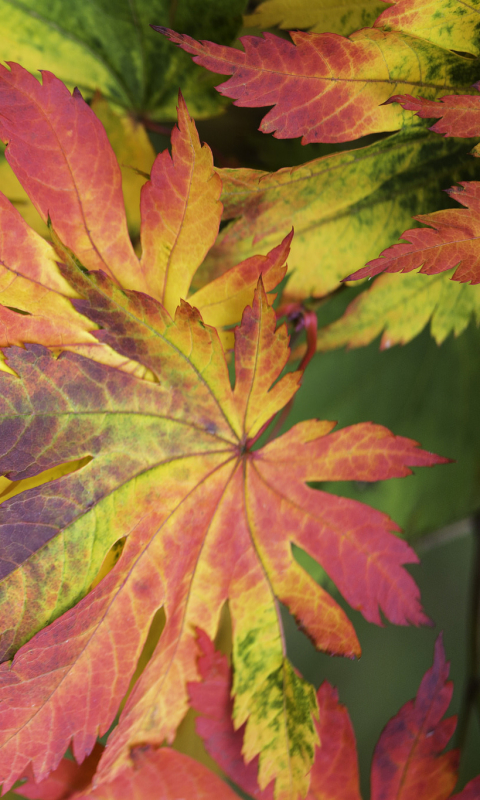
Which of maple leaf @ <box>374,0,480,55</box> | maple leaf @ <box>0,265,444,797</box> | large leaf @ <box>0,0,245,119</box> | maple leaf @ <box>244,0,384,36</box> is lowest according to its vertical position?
maple leaf @ <box>0,265,444,797</box>

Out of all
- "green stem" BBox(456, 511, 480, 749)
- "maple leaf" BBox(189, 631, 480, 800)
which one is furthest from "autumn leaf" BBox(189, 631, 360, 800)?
"green stem" BBox(456, 511, 480, 749)

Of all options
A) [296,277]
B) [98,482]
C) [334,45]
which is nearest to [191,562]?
[98,482]

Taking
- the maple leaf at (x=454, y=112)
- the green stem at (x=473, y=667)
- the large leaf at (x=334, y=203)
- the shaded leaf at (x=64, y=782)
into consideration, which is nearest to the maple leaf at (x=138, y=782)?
the shaded leaf at (x=64, y=782)

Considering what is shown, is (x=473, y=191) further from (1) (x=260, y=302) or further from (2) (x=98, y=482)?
(2) (x=98, y=482)

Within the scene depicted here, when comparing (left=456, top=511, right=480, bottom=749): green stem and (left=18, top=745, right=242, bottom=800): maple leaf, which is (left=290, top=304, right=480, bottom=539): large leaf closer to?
(left=456, top=511, right=480, bottom=749): green stem

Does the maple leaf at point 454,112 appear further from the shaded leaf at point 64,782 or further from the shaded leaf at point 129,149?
the shaded leaf at point 64,782

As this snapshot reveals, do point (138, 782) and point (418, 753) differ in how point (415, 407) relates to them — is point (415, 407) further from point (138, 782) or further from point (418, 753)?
point (138, 782)
